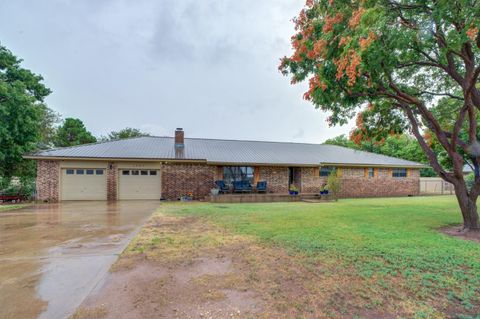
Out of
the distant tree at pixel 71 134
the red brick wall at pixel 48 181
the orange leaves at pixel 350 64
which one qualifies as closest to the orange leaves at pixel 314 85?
the orange leaves at pixel 350 64

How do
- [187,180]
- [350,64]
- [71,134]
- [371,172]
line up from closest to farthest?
[350,64] → [187,180] → [371,172] → [71,134]

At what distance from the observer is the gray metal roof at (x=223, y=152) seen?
587 inches

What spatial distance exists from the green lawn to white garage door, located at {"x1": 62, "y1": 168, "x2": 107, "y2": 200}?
376 inches

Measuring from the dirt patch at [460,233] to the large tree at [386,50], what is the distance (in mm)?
294

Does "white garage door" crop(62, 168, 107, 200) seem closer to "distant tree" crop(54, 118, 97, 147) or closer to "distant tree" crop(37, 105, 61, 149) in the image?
"distant tree" crop(54, 118, 97, 147)

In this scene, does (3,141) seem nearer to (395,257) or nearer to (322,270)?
(322,270)

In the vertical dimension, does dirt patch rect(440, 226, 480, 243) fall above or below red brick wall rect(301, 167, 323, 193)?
below

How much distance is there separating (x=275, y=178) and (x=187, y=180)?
5.92 m

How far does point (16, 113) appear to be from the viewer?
14.1 meters

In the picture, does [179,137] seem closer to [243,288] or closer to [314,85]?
[314,85]

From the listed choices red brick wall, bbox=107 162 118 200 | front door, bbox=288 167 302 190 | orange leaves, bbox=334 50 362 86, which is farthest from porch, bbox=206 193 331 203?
orange leaves, bbox=334 50 362 86

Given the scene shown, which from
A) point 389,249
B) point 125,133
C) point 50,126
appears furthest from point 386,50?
point 50,126

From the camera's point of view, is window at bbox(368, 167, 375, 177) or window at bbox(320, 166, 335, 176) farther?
window at bbox(368, 167, 375, 177)

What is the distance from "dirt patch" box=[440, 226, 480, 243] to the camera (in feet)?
20.2
